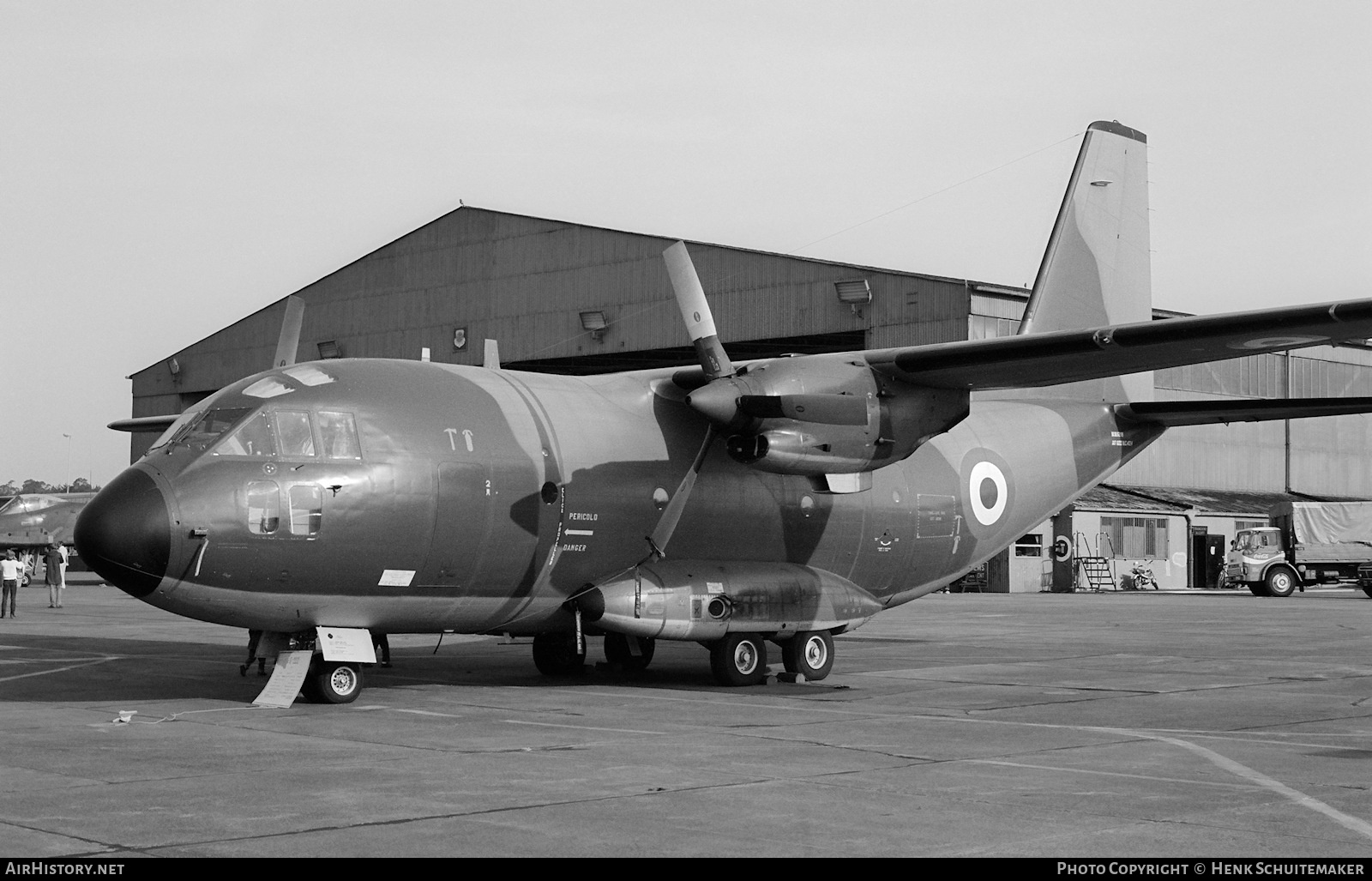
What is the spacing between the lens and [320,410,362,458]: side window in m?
14.0

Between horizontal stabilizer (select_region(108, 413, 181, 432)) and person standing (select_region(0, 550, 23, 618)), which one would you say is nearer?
horizontal stabilizer (select_region(108, 413, 181, 432))

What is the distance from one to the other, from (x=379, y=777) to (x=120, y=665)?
426 inches

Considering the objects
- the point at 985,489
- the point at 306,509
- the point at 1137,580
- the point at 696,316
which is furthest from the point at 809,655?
the point at 1137,580

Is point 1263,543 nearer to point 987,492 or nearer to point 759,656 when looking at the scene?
point 987,492

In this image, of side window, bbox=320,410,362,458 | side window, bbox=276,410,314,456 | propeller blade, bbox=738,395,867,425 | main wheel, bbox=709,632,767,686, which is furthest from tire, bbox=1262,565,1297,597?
side window, bbox=276,410,314,456

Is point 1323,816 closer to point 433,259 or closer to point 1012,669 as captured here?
point 1012,669

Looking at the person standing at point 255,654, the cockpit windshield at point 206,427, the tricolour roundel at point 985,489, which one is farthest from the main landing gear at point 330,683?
the tricolour roundel at point 985,489

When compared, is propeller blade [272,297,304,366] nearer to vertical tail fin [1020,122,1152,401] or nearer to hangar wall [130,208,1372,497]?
vertical tail fin [1020,122,1152,401]

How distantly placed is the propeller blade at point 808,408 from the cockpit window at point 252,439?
5.17 m

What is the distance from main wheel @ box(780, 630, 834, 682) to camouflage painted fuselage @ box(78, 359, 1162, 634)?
105cm

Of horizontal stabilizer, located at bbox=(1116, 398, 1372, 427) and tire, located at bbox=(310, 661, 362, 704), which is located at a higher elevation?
horizontal stabilizer, located at bbox=(1116, 398, 1372, 427)

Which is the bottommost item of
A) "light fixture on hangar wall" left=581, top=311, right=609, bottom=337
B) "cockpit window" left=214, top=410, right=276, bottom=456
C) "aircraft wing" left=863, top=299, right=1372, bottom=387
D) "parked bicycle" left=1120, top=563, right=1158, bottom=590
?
"parked bicycle" left=1120, top=563, right=1158, bottom=590

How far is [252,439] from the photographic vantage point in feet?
44.7

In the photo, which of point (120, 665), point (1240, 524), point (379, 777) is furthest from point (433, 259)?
point (379, 777)
